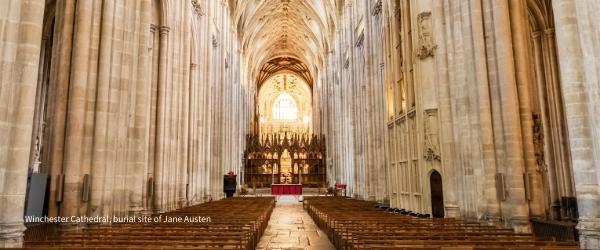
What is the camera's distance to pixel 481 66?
11.0 m

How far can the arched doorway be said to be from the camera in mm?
14047

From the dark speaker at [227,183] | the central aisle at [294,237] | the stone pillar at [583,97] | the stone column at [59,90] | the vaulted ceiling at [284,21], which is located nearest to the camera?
the stone pillar at [583,97]

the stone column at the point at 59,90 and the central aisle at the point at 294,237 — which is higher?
the stone column at the point at 59,90

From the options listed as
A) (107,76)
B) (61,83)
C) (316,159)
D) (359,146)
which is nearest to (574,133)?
(107,76)

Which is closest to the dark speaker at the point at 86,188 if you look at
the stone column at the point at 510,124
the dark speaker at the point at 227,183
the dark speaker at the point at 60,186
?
the dark speaker at the point at 60,186

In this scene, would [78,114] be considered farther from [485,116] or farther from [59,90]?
[485,116]

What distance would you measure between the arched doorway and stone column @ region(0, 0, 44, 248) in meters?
11.9

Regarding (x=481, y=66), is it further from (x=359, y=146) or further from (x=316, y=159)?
(x=316, y=159)

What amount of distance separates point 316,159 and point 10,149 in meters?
39.1

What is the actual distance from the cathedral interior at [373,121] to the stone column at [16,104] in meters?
0.02

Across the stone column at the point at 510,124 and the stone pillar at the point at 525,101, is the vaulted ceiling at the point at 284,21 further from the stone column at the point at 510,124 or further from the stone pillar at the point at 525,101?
the stone column at the point at 510,124

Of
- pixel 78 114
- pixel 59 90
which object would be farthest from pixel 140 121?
pixel 59 90

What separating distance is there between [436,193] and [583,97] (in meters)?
7.63

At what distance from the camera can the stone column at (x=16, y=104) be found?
6953 millimetres
